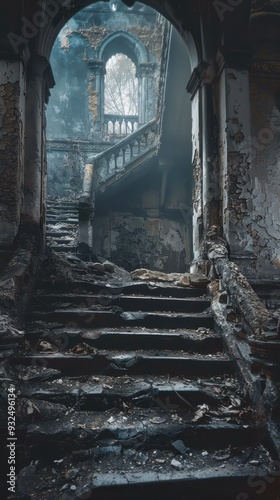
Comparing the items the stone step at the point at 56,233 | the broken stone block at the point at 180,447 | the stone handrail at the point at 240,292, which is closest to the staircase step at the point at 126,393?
the broken stone block at the point at 180,447

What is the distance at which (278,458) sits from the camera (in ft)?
8.85

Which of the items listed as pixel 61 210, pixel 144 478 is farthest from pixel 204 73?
pixel 61 210

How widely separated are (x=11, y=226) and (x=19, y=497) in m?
3.32

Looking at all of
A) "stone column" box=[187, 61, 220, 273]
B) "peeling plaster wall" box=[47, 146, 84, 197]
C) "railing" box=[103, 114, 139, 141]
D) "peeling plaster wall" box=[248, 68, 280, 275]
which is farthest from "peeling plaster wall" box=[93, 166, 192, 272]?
"railing" box=[103, 114, 139, 141]

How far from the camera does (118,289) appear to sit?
492 centimetres

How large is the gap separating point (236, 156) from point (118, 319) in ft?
9.59

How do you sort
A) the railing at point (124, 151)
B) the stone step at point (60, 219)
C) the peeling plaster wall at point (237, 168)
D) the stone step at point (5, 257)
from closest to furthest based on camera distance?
the stone step at point (5, 257) < the peeling plaster wall at point (237, 168) < the stone step at point (60, 219) < the railing at point (124, 151)

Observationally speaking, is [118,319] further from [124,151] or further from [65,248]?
[124,151]

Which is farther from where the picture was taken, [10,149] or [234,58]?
[234,58]

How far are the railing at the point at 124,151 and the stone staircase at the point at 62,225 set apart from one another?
119 centimetres

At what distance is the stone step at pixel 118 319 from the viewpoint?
426 centimetres

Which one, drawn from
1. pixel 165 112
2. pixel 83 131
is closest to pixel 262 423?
pixel 165 112

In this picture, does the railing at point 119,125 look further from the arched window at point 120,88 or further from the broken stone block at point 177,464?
the broken stone block at point 177,464

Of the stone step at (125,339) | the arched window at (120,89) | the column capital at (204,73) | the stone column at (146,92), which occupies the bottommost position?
the stone step at (125,339)
